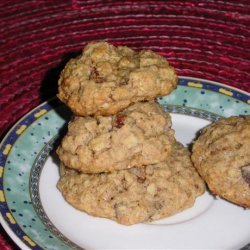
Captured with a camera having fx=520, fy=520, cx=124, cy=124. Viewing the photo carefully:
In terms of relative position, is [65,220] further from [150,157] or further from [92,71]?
[92,71]

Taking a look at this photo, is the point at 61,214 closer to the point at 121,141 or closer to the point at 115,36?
the point at 121,141

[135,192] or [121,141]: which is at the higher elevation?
[121,141]

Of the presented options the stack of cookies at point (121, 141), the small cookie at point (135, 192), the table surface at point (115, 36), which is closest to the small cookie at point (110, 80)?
the stack of cookies at point (121, 141)

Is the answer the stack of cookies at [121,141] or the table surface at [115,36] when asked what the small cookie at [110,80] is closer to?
the stack of cookies at [121,141]

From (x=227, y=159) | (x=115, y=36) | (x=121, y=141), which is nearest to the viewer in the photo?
(x=121, y=141)

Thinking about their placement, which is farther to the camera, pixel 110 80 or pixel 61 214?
pixel 61 214

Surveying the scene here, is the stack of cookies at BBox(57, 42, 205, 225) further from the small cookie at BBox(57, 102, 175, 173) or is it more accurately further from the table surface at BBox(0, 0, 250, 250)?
the table surface at BBox(0, 0, 250, 250)

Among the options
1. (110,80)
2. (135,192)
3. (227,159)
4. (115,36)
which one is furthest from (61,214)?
(115,36)

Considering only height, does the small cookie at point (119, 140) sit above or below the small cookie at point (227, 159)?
above
